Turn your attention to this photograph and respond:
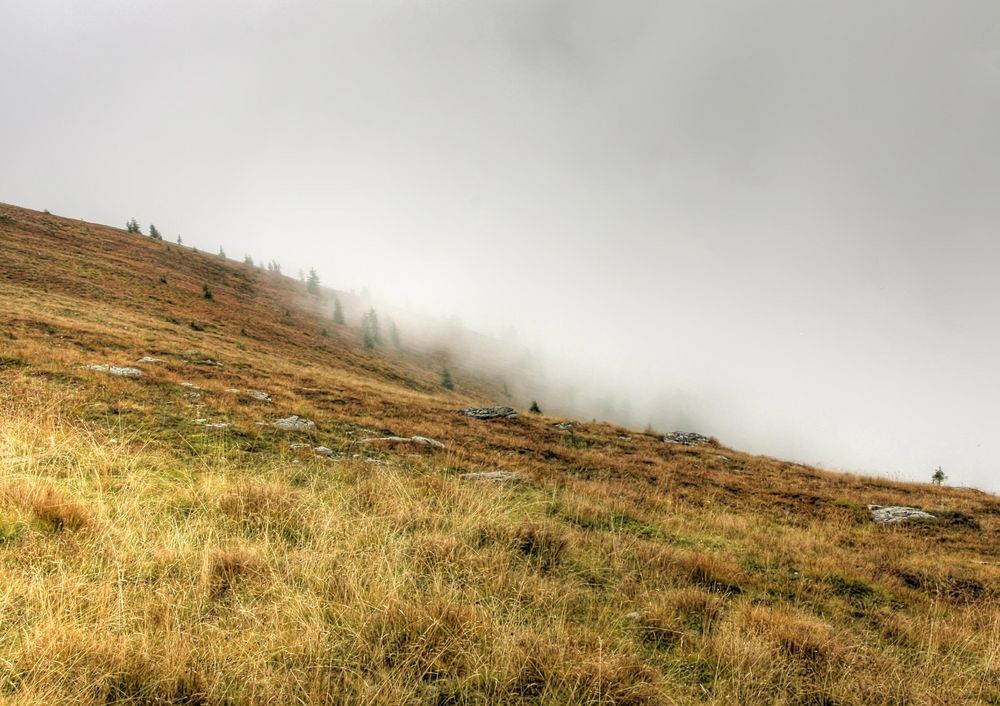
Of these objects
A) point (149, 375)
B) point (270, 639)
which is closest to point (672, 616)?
point (270, 639)

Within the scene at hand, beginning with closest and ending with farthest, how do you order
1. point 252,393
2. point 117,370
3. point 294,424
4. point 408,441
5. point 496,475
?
point 496,475, point 294,424, point 408,441, point 117,370, point 252,393

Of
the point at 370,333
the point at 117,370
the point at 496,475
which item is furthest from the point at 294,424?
the point at 370,333

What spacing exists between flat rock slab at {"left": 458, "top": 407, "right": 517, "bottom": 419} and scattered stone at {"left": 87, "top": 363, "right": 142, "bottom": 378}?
1300 cm

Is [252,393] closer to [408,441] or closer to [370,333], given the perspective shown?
[408,441]

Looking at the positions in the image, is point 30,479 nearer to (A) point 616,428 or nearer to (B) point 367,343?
(A) point 616,428

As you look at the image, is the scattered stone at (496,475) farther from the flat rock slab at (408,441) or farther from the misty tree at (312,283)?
the misty tree at (312,283)

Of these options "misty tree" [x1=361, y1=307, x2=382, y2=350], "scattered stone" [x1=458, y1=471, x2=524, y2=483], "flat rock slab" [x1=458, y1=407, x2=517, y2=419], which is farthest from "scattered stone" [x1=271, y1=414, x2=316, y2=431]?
"misty tree" [x1=361, y1=307, x2=382, y2=350]

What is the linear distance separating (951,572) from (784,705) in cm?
734

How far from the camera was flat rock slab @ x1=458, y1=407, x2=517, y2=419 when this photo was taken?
22.0 m

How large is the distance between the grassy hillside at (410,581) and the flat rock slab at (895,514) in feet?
1.57

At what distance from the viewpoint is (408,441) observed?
38.3ft

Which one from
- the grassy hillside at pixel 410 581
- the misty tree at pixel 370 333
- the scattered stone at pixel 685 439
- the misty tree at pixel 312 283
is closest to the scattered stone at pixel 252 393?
the grassy hillside at pixel 410 581

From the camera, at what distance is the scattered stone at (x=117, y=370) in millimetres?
12761

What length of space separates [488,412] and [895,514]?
16.1 metres
